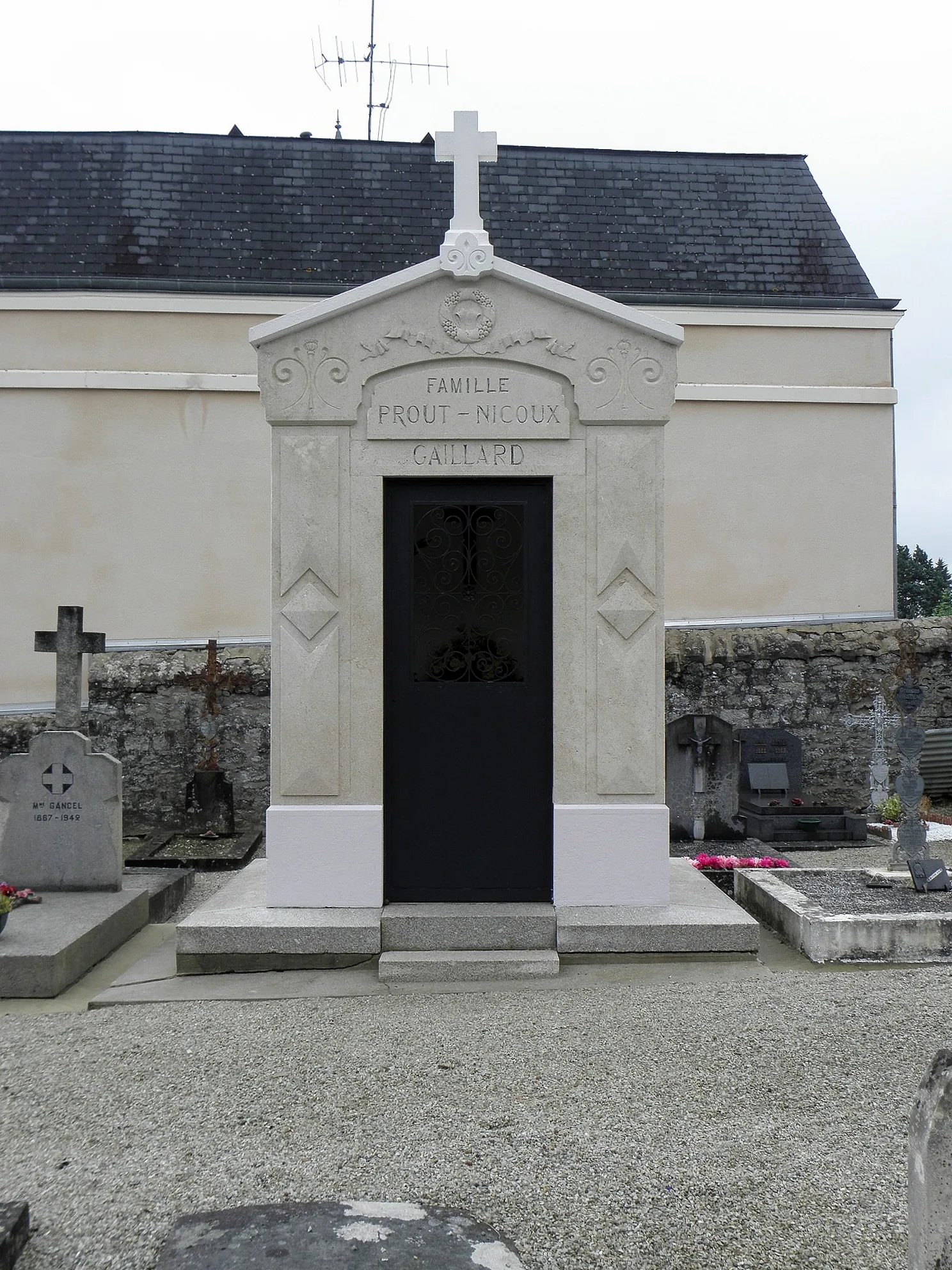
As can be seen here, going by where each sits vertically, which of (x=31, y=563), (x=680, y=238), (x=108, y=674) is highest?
(x=680, y=238)

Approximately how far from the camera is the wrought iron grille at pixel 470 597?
538 centimetres

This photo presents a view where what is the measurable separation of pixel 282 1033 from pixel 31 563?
880 cm

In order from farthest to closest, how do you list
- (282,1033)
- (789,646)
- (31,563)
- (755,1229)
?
(31,563)
(789,646)
(282,1033)
(755,1229)

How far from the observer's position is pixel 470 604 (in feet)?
17.6

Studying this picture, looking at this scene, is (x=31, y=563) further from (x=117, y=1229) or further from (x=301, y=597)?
(x=117, y=1229)

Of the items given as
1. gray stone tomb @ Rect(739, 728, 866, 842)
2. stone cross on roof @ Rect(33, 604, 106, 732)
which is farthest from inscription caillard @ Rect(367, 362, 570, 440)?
gray stone tomb @ Rect(739, 728, 866, 842)

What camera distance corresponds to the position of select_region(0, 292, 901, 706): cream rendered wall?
11.5 meters

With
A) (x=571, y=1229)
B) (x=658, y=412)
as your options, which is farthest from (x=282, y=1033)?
(x=658, y=412)

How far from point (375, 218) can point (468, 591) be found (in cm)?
893

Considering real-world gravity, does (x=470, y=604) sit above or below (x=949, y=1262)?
above

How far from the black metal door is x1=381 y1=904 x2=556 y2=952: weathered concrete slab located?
27cm

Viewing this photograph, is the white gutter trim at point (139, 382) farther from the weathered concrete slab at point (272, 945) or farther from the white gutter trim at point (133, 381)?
the weathered concrete slab at point (272, 945)

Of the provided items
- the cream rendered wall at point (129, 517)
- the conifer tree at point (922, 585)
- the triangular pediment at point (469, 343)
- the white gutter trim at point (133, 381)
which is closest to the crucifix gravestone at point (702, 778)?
the triangular pediment at point (469, 343)

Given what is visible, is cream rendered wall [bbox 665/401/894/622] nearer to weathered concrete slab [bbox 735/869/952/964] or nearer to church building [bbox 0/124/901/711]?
church building [bbox 0/124/901/711]
